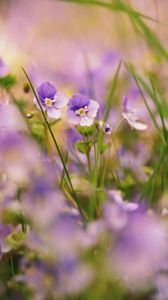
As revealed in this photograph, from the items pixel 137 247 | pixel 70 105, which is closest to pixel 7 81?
pixel 70 105

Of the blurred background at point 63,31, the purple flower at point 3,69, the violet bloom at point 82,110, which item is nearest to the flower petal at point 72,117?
the violet bloom at point 82,110

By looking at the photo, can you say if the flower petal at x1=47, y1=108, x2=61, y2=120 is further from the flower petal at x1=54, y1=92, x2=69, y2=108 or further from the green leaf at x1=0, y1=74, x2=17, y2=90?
the green leaf at x1=0, y1=74, x2=17, y2=90

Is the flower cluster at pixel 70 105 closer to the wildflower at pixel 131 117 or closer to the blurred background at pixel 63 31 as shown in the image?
the wildflower at pixel 131 117

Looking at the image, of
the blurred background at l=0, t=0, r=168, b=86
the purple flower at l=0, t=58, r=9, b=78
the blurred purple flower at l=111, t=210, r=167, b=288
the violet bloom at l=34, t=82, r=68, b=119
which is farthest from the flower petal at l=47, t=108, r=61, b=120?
the blurred background at l=0, t=0, r=168, b=86

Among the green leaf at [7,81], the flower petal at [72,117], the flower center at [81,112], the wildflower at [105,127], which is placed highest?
the flower center at [81,112]

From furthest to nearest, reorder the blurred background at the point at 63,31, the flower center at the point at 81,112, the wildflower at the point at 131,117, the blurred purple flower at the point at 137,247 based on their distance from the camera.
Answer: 1. the blurred background at the point at 63,31
2. the wildflower at the point at 131,117
3. the flower center at the point at 81,112
4. the blurred purple flower at the point at 137,247

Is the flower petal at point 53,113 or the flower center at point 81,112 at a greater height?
the flower center at point 81,112

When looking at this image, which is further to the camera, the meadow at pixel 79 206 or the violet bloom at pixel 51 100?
the violet bloom at pixel 51 100

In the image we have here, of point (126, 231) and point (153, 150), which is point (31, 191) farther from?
point (153, 150)

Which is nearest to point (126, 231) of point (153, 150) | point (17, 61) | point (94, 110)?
point (94, 110)
